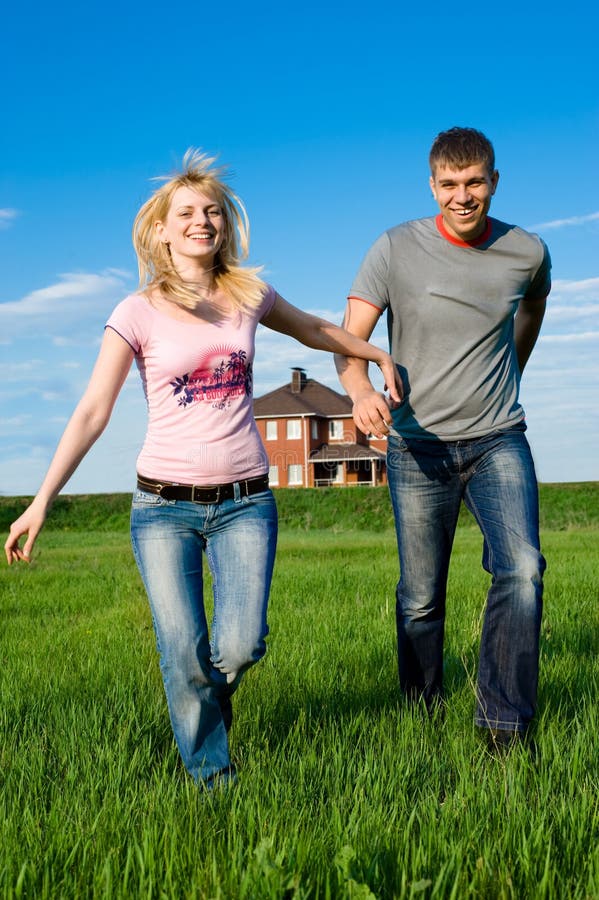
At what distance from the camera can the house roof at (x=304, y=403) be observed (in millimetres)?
59938

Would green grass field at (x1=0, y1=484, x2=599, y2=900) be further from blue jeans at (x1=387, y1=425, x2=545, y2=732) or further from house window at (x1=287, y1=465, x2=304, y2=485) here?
house window at (x1=287, y1=465, x2=304, y2=485)

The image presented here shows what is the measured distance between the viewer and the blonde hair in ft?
12.3

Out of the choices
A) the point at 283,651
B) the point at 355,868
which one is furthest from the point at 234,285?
the point at 283,651

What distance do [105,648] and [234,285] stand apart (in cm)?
375

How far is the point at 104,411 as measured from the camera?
139 inches

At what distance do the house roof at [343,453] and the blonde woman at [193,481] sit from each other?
176ft

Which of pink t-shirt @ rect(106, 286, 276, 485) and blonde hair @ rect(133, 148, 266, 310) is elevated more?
blonde hair @ rect(133, 148, 266, 310)

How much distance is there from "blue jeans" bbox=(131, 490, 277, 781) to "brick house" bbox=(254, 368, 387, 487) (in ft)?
180

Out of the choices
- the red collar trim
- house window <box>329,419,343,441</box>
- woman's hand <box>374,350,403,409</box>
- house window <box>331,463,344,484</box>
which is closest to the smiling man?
the red collar trim

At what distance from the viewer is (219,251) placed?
385cm

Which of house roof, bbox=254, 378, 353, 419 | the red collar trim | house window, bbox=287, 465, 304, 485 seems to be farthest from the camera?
house window, bbox=287, 465, 304, 485

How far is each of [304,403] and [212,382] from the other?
5730 centimetres

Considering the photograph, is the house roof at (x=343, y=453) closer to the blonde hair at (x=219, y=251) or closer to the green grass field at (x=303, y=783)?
the green grass field at (x=303, y=783)

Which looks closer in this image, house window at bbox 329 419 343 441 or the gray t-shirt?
the gray t-shirt
